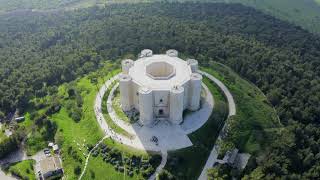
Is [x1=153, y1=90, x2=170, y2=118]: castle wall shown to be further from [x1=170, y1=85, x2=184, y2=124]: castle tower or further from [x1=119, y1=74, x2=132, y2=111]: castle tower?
[x1=119, y1=74, x2=132, y2=111]: castle tower

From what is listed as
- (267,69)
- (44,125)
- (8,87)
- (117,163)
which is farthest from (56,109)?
(267,69)

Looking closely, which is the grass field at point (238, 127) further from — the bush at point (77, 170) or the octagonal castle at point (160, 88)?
the bush at point (77, 170)

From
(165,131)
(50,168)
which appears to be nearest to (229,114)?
(165,131)

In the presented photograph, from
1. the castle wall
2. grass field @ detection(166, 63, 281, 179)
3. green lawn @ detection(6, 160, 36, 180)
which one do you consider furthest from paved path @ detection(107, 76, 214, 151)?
green lawn @ detection(6, 160, 36, 180)

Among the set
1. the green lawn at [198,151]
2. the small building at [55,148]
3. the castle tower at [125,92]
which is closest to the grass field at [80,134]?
the small building at [55,148]

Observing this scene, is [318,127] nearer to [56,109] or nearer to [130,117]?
[130,117]

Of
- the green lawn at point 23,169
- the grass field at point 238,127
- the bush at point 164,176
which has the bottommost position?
the green lawn at point 23,169

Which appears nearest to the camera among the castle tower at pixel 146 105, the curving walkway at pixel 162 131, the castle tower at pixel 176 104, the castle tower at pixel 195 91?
the curving walkway at pixel 162 131
